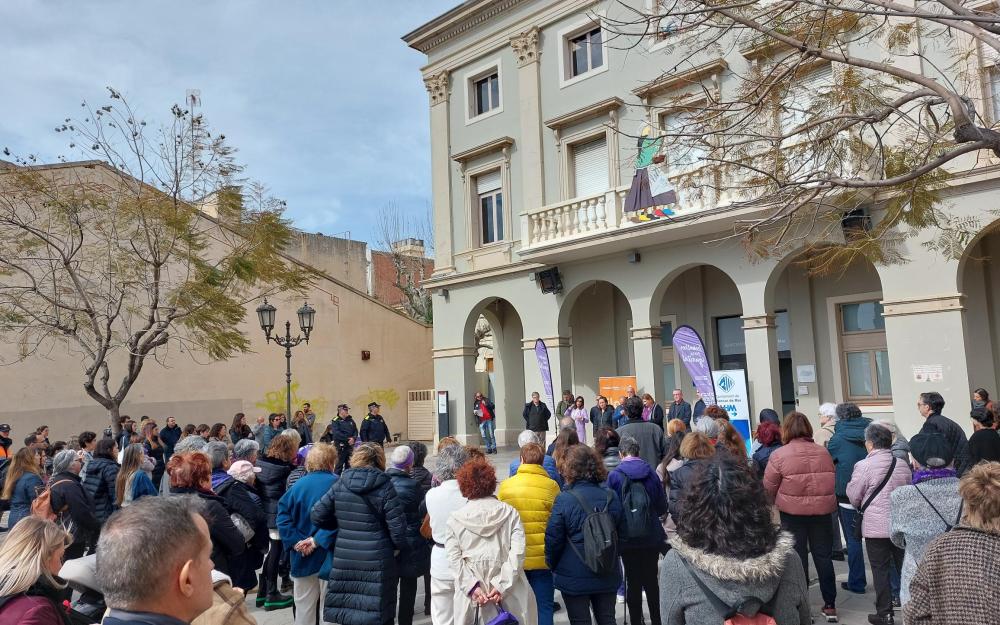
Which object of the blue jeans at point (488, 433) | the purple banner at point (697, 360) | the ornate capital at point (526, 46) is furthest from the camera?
the blue jeans at point (488, 433)

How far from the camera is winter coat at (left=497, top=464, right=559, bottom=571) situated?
5.13m

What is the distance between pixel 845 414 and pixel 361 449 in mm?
4796

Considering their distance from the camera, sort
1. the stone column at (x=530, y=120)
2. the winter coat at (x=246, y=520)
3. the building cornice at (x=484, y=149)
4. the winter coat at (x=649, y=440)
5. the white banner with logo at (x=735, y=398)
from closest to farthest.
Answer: the winter coat at (x=246, y=520) < the winter coat at (x=649, y=440) < the white banner with logo at (x=735, y=398) < the stone column at (x=530, y=120) < the building cornice at (x=484, y=149)

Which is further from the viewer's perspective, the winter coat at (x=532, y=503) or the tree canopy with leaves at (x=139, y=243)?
the tree canopy with leaves at (x=139, y=243)

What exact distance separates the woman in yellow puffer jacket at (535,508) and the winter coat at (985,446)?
15.1 feet

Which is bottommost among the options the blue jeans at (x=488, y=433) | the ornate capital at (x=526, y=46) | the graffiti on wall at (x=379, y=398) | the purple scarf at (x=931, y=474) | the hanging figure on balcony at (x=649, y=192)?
the blue jeans at (x=488, y=433)

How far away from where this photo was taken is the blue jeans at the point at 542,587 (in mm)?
5250

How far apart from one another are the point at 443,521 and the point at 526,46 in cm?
1657

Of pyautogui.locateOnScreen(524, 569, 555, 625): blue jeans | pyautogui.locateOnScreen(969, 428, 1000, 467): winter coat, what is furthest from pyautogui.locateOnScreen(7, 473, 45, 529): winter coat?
pyautogui.locateOnScreen(969, 428, 1000, 467): winter coat

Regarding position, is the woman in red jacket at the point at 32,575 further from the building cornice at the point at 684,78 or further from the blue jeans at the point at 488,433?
the blue jeans at the point at 488,433

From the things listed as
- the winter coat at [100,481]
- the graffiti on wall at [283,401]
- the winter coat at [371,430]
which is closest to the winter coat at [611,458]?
the winter coat at [100,481]

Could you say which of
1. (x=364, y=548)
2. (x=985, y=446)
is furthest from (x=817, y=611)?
(x=364, y=548)

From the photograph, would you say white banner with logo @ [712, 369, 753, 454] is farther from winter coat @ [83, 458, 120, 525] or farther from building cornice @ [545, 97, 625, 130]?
winter coat @ [83, 458, 120, 525]

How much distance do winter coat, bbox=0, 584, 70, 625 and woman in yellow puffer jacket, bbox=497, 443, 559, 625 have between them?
295cm
